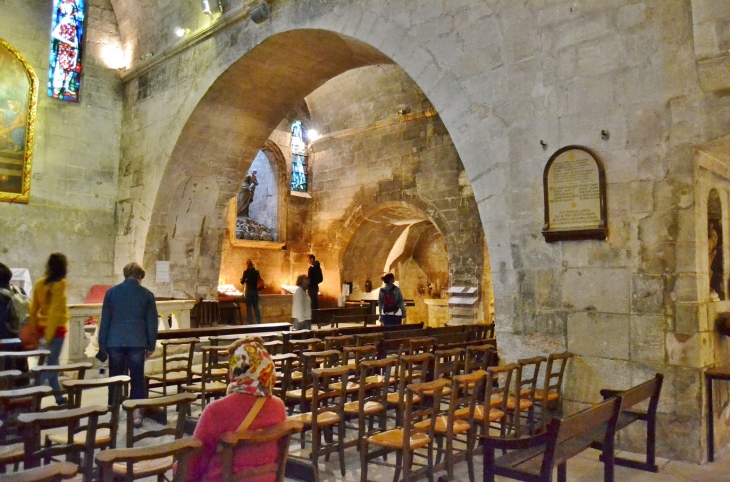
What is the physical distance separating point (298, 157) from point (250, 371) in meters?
12.3

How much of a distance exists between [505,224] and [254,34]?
15.4 ft

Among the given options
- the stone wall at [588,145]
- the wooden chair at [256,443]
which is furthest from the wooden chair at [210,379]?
the stone wall at [588,145]

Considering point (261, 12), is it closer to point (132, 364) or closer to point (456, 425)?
point (132, 364)

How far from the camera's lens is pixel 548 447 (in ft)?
7.84

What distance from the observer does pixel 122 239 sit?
10.4m

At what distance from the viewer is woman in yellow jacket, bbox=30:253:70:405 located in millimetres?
4750

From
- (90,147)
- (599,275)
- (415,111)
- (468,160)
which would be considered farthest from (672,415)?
(90,147)

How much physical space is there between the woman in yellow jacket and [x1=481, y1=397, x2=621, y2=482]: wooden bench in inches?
148

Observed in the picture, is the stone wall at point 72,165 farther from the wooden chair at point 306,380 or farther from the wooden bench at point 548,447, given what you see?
the wooden bench at point 548,447

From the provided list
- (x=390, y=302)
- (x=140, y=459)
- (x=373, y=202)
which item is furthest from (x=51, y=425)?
(x=373, y=202)

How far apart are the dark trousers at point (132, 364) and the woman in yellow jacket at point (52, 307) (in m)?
0.76

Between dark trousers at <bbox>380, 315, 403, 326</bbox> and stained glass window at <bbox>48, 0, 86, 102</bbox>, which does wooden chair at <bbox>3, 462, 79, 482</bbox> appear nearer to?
dark trousers at <bbox>380, 315, 403, 326</bbox>

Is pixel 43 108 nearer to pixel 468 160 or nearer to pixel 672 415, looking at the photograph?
pixel 468 160

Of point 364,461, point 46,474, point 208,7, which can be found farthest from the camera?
point 208,7
